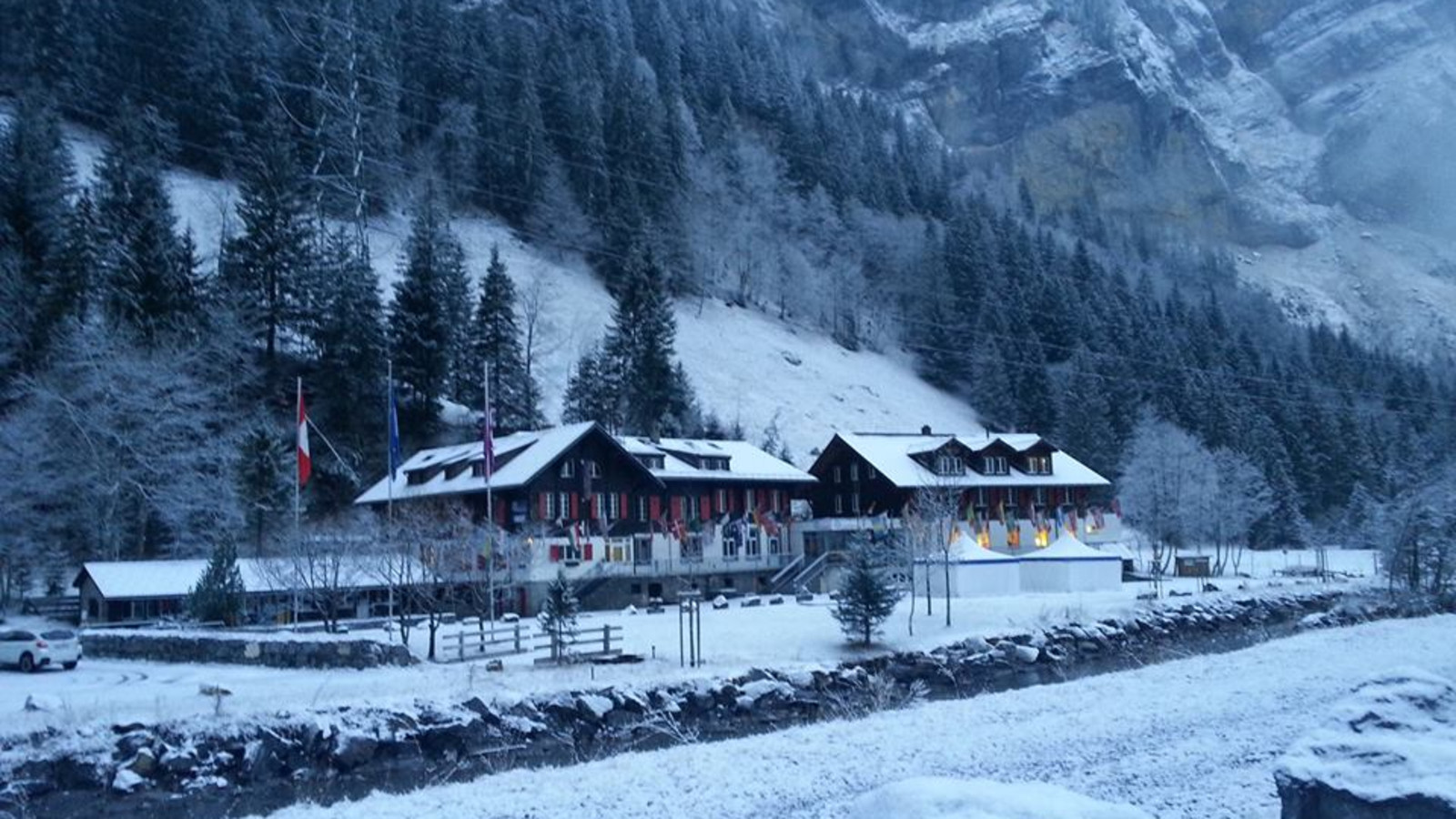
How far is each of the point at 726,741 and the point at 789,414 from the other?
2487 inches

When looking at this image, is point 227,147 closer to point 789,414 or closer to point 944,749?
point 789,414

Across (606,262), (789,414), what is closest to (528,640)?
(789,414)

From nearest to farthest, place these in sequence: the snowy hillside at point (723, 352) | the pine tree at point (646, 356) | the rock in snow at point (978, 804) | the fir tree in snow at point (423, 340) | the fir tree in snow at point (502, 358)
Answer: the rock in snow at point (978, 804)
the fir tree in snow at point (423, 340)
the fir tree in snow at point (502, 358)
the pine tree at point (646, 356)
the snowy hillside at point (723, 352)

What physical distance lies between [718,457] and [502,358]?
20710mm

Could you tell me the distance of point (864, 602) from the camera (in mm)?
34906

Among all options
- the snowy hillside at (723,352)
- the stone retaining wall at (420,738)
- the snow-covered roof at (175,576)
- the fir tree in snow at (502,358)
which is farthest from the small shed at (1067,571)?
the fir tree in snow at (502,358)

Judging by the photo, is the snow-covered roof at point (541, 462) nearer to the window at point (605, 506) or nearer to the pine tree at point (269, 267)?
the window at point (605, 506)

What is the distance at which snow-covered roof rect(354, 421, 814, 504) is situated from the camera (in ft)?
170

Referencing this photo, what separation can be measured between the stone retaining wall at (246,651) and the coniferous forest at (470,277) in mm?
14562

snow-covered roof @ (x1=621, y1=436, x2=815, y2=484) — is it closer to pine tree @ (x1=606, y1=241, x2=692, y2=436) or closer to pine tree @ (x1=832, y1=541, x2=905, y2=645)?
pine tree @ (x1=606, y1=241, x2=692, y2=436)

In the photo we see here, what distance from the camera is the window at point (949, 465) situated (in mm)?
66938

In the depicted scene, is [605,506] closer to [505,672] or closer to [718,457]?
[718,457]

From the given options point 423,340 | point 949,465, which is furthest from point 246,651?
point 949,465

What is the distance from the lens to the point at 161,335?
61.5 m
